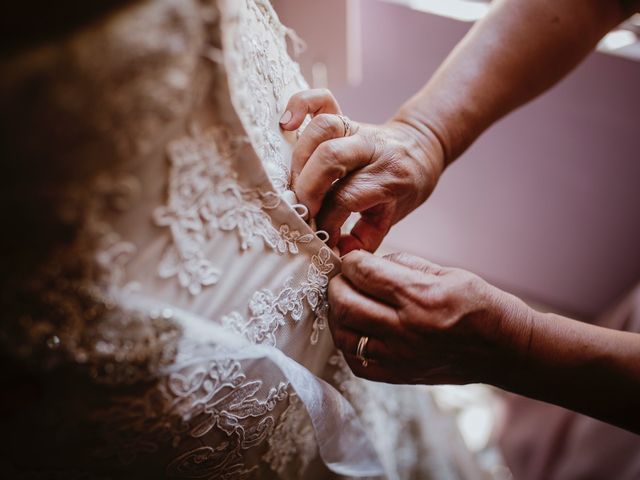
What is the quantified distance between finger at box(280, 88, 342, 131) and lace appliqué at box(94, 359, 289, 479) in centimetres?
34

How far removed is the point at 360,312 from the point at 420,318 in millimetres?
79

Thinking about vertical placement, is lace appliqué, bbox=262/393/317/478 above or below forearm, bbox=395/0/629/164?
below

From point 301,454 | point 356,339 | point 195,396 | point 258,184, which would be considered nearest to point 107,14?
point 258,184

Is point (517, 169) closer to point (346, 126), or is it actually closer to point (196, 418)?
point (346, 126)

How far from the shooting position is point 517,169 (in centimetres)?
197

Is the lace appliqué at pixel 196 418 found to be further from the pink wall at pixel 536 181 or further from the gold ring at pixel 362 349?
the pink wall at pixel 536 181

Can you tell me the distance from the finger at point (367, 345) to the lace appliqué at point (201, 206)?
0.68 feet

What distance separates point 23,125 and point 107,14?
0.36 ft

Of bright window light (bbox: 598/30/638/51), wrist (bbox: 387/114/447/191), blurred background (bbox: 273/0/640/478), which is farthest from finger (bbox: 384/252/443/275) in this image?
bright window light (bbox: 598/30/638/51)

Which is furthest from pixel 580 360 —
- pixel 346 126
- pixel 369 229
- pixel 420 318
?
pixel 346 126

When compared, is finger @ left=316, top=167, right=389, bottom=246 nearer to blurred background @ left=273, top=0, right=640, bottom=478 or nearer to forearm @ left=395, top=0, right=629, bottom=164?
forearm @ left=395, top=0, right=629, bottom=164

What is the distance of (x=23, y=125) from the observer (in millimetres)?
340

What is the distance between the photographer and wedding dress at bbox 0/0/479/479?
1.14 feet

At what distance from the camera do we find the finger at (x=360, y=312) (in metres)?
0.58
